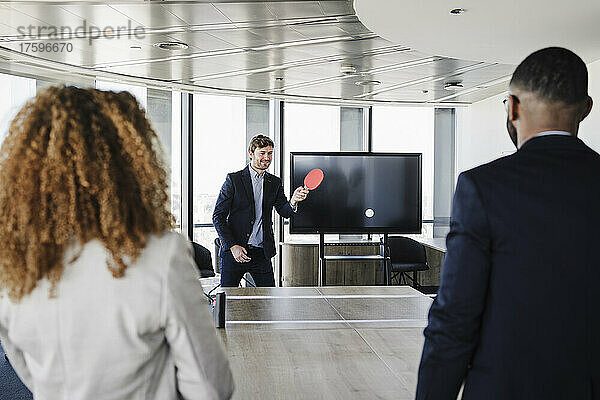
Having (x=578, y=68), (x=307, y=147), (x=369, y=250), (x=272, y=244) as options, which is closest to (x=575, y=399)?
(x=578, y=68)

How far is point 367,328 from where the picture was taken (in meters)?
3.06

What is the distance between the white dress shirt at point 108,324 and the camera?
118 cm

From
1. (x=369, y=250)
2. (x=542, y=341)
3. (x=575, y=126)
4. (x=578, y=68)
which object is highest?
(x=578, y=68)

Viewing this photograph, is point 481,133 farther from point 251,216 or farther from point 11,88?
point 11,88

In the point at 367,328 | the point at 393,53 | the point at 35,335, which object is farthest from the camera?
the point at 393,53

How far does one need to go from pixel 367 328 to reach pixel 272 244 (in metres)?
2.15

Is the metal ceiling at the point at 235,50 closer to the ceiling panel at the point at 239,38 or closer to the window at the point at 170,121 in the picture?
the ceiling panel at the point at 239,38

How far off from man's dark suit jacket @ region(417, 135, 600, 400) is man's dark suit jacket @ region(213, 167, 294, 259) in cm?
365

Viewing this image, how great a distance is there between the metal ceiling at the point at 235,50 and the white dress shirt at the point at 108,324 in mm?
3318

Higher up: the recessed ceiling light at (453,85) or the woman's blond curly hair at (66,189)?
the recessed ceiling light at (453,85)

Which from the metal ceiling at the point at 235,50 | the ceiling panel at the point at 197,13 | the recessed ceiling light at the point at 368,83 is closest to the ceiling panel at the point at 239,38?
the metal ceiling at the point at 235,50

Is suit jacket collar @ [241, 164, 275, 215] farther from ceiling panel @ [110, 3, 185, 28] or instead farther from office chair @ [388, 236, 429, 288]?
office chair @ [388, 236, 429, 288]

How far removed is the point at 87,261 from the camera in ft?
3.89

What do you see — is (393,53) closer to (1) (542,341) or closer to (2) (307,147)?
(2) (307,147)
